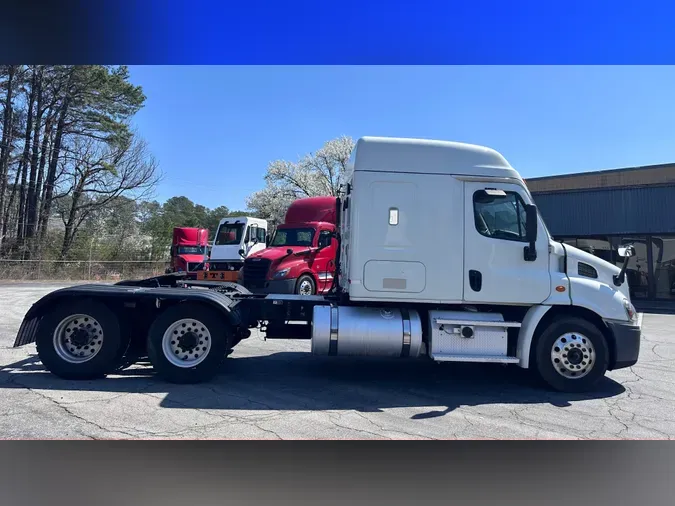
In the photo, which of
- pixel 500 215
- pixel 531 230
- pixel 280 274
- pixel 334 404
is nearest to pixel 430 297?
pixel 500 215

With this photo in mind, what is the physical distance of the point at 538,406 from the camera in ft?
18.8

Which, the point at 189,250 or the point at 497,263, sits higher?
the point at 189,250

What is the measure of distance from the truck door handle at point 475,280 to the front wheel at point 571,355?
1.10m

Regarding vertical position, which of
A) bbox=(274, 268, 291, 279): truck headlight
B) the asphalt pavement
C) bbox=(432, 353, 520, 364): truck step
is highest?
bbox=(274, 268, 291, 279): truck headlight

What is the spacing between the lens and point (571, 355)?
620 cm

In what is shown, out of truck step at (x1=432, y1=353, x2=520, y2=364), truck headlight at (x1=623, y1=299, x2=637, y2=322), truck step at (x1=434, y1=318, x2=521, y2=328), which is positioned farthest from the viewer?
truck headlight at (x1=623, y1=299, x2=637, y2=322)

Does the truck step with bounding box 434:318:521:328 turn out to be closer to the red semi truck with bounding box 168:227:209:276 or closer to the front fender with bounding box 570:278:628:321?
the front fender with bounding box 570:278:628:321

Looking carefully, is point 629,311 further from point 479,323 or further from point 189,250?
point 189,250

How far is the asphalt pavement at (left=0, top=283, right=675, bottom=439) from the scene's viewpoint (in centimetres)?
479

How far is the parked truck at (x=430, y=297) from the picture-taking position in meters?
6.21

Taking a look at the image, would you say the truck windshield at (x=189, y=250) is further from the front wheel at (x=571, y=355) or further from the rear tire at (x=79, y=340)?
the front wheel at (x=571, y=355)

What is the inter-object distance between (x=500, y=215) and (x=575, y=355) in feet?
7.15

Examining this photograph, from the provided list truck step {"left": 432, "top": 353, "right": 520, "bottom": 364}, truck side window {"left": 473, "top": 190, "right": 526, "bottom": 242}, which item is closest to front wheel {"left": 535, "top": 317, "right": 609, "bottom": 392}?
truck step {"left": 432, "top": 353, "right": 520, "bottom": 364}

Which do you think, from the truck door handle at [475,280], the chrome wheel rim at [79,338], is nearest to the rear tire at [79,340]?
the chrome wheel rim at [79,338]
